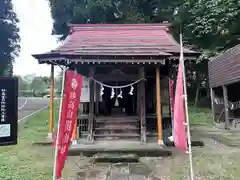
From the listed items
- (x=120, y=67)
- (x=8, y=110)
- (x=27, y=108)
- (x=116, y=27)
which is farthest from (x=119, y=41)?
(x=27, y=108)

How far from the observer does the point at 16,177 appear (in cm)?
479

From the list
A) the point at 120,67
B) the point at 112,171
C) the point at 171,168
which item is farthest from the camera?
the point at 120,67

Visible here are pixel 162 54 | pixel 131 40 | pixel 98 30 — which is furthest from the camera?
pixel 98 30

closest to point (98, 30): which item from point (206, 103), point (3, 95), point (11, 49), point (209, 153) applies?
point (209, 153)

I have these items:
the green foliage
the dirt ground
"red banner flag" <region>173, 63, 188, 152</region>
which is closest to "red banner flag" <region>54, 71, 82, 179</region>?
the dirt ground

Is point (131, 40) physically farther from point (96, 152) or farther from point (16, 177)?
point (16, 177)

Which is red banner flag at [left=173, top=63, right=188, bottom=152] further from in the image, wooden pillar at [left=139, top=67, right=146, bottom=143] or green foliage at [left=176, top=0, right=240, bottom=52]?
green foliage at [left=176, top=0, right=240, bottom=52]

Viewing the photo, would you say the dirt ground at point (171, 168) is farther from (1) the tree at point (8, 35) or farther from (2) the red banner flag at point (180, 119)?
(1) the tree at point (8, 35)

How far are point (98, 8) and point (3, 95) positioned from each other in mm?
16360

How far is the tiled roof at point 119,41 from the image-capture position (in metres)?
7.50

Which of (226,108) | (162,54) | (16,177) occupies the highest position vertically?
(162,54)

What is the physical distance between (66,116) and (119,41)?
5787mm

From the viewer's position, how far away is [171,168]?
18.0 ft

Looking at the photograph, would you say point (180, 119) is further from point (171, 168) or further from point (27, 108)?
point (27, 108)
